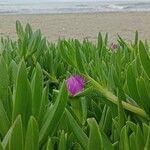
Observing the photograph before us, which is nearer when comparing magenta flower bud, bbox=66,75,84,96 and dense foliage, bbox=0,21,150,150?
dense foliage, bbox=0,21,150,150

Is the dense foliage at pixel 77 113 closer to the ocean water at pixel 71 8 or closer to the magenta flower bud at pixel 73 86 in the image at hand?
the magenta flower bud at pixel 73 86

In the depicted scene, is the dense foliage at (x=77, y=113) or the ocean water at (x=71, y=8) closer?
the dense foliage at (x=77, y=113)

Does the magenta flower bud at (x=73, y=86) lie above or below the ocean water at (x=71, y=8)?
above

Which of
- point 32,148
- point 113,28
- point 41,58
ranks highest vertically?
point 32,148

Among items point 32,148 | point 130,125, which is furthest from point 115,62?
point 32,148

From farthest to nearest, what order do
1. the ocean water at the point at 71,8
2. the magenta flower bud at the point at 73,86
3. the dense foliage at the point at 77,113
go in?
the ocean water at the point at 71,8
the magenta flower bud at the point at 73,86
the dense foliage at the point at 77,113

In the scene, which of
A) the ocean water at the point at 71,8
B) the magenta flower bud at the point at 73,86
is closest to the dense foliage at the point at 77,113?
the magenta flower bud at the point at 73,86

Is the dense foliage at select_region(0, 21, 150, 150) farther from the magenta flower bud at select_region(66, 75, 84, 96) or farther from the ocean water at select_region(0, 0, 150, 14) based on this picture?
the ocean water at select_region(0, 0, 150, 14)

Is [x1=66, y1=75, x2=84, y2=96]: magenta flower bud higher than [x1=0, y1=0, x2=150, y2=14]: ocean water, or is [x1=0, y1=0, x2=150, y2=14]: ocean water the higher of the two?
[x1=66, y1=75, x2=84, y2=96]: magenta flower bud

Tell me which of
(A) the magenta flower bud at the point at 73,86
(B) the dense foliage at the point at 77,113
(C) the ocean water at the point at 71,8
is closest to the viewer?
(B) the dense foliage at the point at 77,113

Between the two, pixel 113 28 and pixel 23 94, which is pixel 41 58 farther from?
pixel 113 28

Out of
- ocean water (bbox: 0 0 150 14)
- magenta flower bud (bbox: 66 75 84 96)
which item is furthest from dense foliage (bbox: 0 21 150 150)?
ocean water (bbox: 0 0 150 14)
